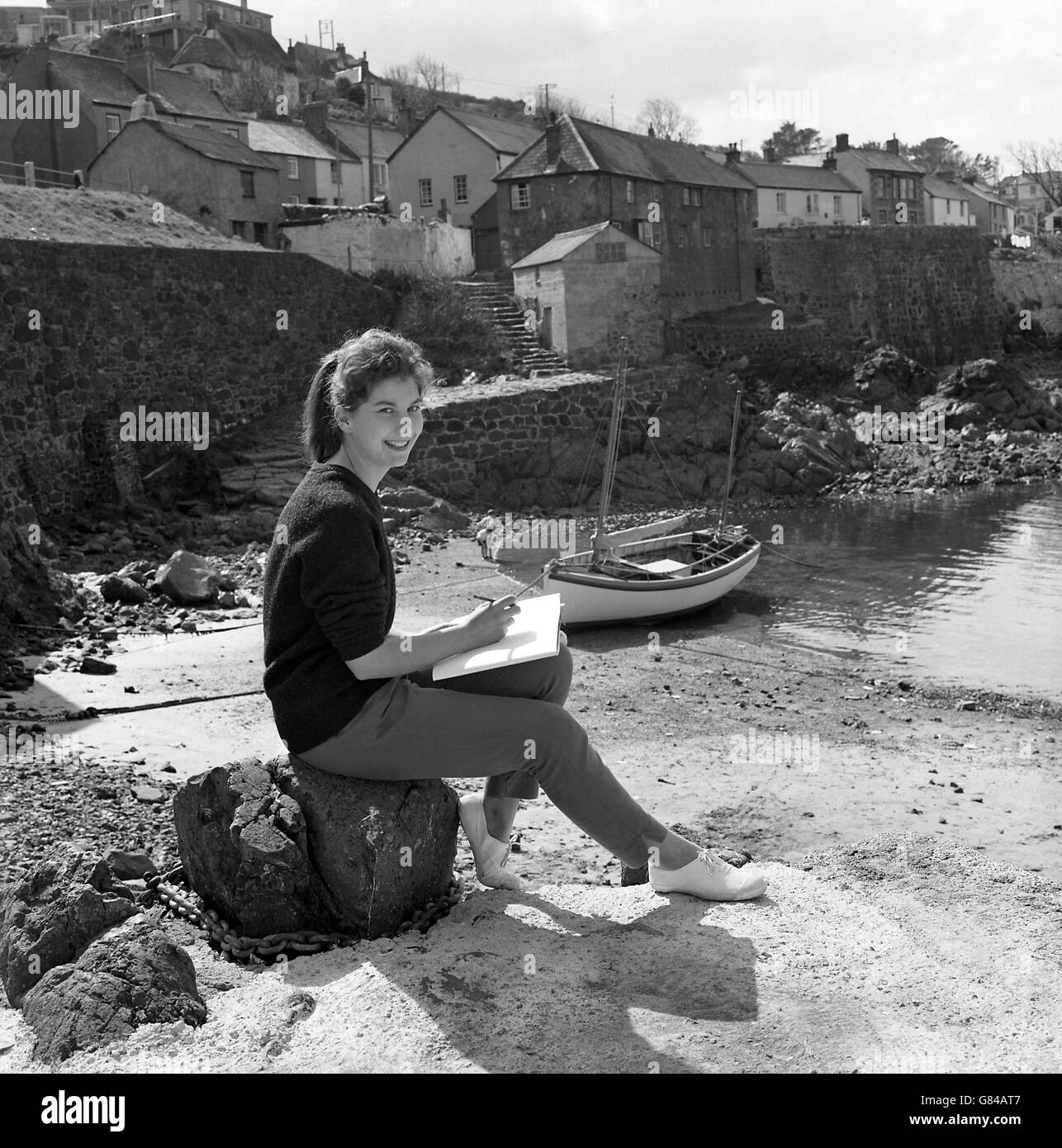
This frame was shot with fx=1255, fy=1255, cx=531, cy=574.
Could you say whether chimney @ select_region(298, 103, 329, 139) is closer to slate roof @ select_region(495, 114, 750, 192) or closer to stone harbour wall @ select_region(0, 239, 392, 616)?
slate roof @ select_region(495, 114, 750, 192)

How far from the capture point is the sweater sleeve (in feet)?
13.3

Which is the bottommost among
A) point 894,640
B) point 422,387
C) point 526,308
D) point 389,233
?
point 894,640

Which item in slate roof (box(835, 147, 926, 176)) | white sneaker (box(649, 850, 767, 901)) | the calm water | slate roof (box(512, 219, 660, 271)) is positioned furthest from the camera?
slate roof (box(835, 147, 926, 176))

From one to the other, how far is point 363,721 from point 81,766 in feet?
12.1

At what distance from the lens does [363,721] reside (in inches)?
165

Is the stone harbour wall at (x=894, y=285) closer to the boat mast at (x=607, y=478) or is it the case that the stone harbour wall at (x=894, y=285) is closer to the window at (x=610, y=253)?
the window at (x=610, y=253)

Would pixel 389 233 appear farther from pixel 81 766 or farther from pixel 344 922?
pixel 344 922

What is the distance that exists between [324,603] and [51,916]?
1.34 metres

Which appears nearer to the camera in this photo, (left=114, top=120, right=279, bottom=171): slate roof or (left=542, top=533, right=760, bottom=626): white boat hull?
(left=542, top=533, right=760, bottom=626): white boat hull

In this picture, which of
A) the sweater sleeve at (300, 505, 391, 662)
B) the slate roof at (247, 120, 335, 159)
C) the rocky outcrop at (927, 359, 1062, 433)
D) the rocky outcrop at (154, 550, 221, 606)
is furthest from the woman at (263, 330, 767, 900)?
the slate roof at (247, 120, 335, 159)

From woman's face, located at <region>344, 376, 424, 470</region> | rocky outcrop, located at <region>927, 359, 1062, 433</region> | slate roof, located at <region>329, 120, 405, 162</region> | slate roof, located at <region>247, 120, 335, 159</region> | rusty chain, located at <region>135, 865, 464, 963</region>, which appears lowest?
rusty chain, located at <region>135, 865, 464, 963</region>

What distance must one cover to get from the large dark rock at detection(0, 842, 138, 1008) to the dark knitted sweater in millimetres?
793

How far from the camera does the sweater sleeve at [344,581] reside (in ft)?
13.3
